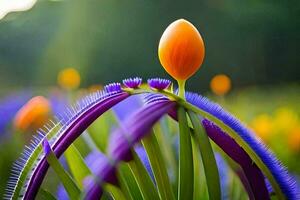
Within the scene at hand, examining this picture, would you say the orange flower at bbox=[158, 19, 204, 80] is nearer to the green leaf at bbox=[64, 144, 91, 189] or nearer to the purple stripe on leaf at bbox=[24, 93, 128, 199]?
the purple stripe on leaf at bbox=[24, 93, 128, 199]

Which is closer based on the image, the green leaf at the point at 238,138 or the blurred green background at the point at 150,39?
the green leaf at the point at 238,138

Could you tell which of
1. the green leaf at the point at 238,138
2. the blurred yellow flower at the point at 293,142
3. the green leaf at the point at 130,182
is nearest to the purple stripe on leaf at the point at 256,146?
the green leaf at the point at 238,138

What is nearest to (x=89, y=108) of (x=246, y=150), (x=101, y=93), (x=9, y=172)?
(x=101, y=93)

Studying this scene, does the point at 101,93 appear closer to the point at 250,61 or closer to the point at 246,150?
the point at 246,150

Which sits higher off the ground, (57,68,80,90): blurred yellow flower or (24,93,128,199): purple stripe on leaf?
(57,68,80,90): blurred yellow flower

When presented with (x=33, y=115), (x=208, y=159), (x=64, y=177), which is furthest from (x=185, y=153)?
(x=33, y=115)

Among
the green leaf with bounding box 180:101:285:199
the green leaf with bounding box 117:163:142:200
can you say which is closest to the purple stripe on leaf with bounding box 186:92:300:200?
the green leaf with bounding box 180:101:285:199

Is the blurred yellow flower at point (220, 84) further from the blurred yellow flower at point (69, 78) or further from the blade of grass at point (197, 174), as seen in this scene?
the blade of grass at point (197, 174)
